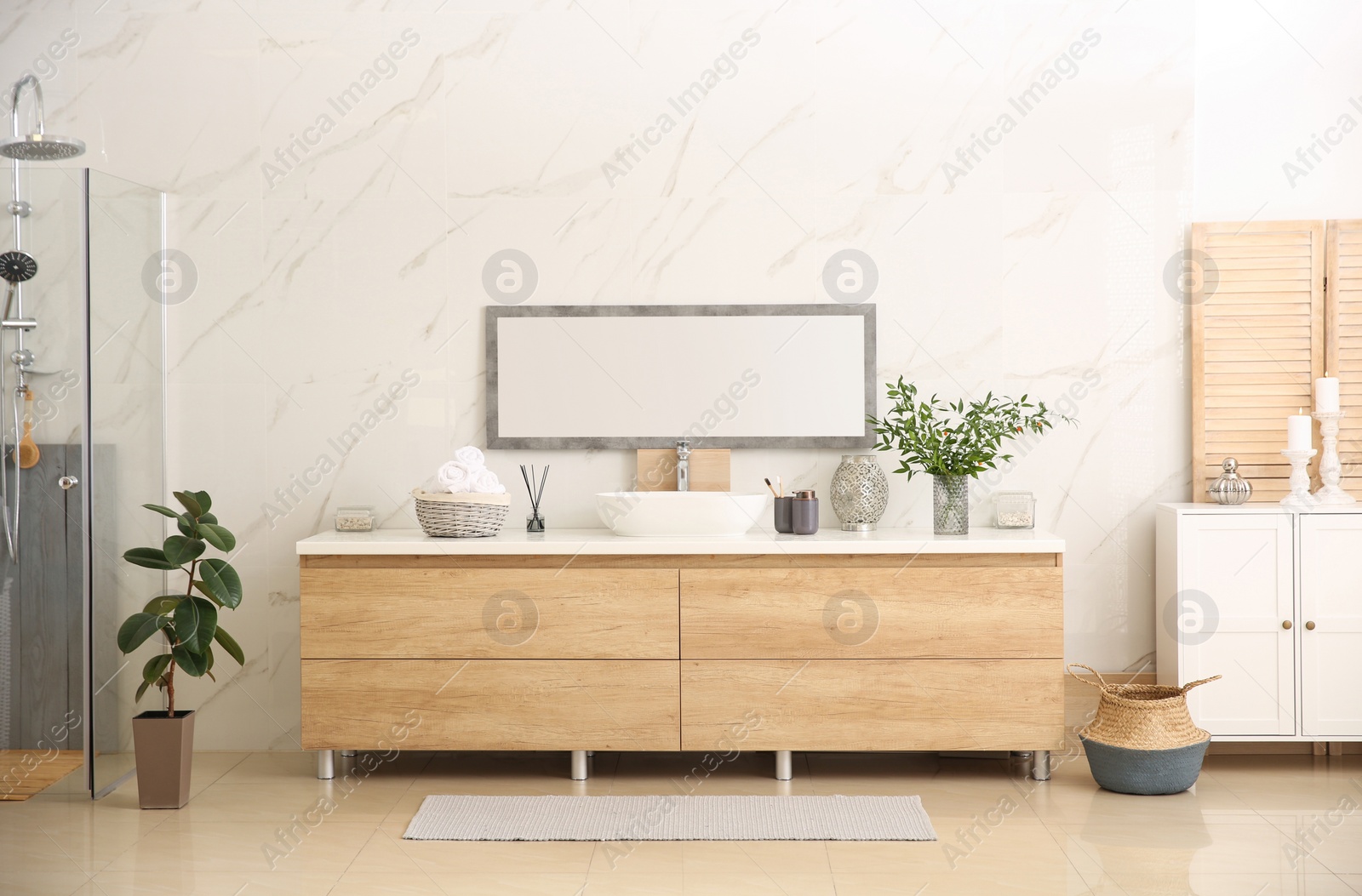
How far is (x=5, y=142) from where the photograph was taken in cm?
308

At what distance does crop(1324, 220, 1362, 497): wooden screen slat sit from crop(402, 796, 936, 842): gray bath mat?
6.33ft

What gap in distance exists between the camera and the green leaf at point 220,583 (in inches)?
118

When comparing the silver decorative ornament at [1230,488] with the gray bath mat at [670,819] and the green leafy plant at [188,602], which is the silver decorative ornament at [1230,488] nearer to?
the gray bath mat at [670,819]

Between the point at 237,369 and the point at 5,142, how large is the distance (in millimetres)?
927

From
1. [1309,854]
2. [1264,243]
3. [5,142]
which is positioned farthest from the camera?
[1264,243]

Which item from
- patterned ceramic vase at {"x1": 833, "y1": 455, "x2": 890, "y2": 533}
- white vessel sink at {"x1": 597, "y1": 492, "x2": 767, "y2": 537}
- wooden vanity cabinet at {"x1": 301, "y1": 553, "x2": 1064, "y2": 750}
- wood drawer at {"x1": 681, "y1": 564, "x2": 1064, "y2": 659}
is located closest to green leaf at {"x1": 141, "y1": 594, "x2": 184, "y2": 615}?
wooden vanity cabinet at {"x1": 301, "y1": 553, "x2": 1064, "y2": 750}

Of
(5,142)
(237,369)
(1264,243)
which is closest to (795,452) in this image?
(1264,243)

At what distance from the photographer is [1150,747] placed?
9.80 feet

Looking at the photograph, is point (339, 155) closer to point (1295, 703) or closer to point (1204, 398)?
point (1204, 398)

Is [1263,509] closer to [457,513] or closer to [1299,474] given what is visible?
[1299,474]

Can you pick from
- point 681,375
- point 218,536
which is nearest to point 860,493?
point 681,375

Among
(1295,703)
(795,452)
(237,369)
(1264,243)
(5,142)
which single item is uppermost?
(5,142)

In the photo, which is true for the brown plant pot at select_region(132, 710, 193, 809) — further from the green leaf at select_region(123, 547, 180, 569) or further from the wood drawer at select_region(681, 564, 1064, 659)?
the wood drawer at select_region(681, 564, 1064, 659)

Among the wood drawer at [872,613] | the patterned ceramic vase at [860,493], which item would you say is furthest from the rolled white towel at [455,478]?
the patterned ceramic vase at [860,493]
